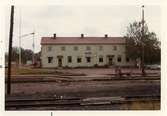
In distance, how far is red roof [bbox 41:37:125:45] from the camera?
5.72m

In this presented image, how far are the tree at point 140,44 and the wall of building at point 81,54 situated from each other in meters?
0.10

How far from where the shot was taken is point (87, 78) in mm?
5824

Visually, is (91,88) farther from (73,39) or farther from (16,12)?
(16,12)

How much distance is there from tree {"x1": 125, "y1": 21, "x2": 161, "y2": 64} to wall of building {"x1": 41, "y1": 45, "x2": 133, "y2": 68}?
4.1 inches

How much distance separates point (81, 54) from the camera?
226 inches

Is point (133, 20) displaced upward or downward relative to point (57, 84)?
upward

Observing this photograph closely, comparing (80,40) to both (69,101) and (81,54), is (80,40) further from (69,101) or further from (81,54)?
(69,101)

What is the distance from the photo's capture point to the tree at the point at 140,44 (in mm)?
5750

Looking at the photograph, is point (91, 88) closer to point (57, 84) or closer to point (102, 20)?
point (57, 84)

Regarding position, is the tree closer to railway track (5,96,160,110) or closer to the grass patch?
railway track (5,96,160,110)

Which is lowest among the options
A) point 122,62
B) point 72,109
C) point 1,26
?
point 72,109

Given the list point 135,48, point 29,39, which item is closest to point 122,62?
point 135,48

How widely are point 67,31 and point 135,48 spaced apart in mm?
751

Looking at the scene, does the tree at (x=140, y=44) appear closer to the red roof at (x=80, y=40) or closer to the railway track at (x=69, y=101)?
the red roof at (x=80, y=40)
